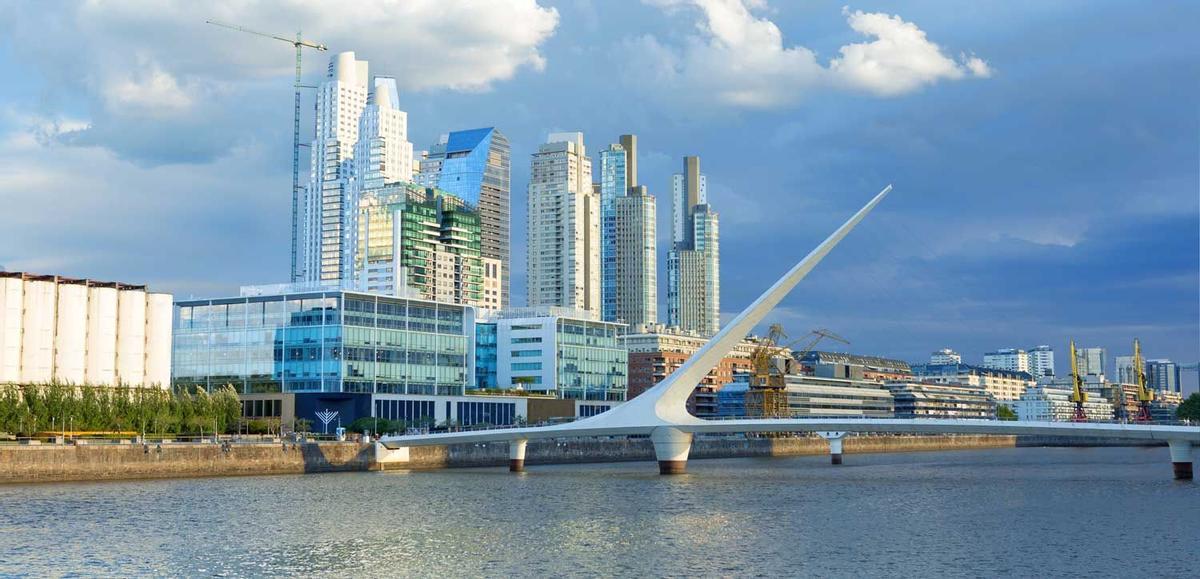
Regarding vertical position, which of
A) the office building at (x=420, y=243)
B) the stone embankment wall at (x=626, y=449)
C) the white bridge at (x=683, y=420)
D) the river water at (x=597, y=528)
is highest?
the office building at (x=420, y=243)

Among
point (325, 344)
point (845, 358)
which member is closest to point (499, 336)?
point (325, 344)

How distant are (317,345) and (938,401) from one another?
11123 cm

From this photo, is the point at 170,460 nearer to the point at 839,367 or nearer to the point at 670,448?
the point at 670,448

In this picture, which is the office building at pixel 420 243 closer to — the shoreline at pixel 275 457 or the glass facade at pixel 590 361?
the glass facade at pixel 590 361

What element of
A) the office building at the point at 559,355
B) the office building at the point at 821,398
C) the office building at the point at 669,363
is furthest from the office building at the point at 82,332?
the office building at the point at 669,363

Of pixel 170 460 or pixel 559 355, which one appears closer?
pixel 170 460

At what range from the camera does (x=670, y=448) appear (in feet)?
197

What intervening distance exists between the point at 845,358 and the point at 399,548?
164m

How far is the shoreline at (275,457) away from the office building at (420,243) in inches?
3701

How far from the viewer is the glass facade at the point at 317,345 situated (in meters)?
82.7

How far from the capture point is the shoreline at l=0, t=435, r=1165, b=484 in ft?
156

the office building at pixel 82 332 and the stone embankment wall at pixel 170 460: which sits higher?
the office building at pixel 82 332

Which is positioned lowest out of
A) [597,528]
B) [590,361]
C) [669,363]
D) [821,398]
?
[597,528]

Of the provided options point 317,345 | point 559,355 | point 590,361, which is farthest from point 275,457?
point 590,361
